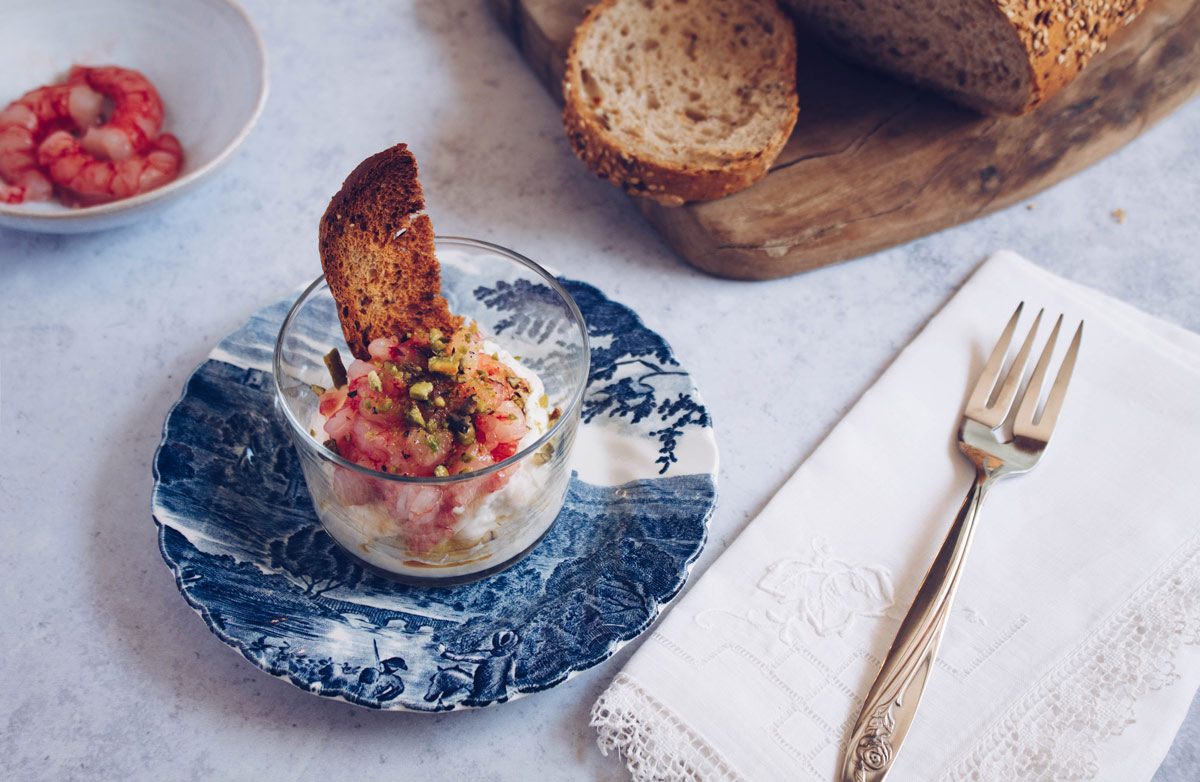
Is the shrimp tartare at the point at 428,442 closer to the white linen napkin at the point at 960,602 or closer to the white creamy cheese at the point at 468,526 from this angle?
the white creamy cheese at the point at 468,526

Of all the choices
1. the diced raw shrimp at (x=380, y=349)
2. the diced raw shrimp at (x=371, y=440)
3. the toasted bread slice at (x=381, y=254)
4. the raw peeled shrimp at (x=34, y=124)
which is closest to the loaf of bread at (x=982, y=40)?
the toasted bread slice at (x=381, y=254)

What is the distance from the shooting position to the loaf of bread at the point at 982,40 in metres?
1.94

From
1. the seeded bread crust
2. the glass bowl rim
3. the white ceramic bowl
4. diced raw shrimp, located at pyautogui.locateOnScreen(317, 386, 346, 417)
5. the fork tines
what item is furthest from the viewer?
the white ceramic bowl

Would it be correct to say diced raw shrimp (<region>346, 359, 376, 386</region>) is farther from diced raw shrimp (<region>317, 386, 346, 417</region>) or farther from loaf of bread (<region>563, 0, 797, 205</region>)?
loaf of bread (<region>563, 0, 797, 205</region>)

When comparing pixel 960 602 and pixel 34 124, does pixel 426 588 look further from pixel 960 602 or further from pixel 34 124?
pixel 34 124

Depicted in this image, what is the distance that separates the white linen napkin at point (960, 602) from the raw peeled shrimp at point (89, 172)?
1508 mm

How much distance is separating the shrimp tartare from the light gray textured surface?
0.99 feet

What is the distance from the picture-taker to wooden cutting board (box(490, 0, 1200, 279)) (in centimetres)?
202

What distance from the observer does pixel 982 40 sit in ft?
6.61

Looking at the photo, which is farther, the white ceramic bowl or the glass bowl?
the white ceramic bowl

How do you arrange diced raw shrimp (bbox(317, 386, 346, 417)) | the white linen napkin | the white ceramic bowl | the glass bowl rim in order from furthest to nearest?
the white ceramic bowl
diced raw shrimp (bbox(317, 386, 346, 417))
the white linen napkin
the glass bowl rim

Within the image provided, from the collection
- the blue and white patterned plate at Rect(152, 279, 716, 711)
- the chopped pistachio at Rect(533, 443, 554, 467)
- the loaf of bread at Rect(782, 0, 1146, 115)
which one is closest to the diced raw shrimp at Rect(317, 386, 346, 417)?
the blue and white patterned plate at Rect(152, 279, 716, 711)

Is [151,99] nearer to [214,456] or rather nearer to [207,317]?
[207,317]

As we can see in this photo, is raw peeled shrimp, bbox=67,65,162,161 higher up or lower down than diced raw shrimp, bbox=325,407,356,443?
lower down
